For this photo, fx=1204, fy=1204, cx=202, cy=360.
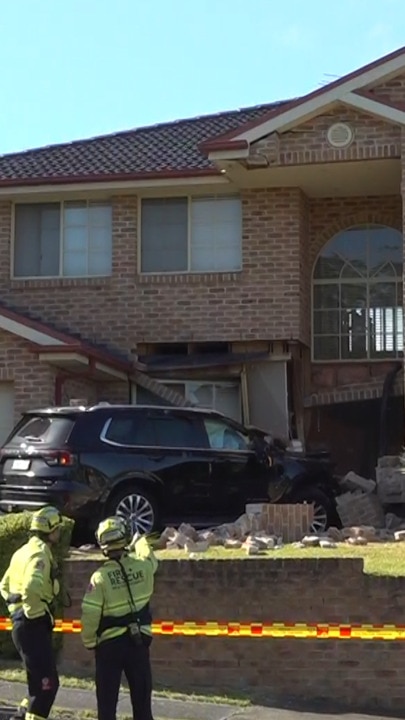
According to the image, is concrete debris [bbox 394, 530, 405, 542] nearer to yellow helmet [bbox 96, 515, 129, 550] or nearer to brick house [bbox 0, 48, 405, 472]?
yellow helmet [bbox 96, 515, 129, 550]

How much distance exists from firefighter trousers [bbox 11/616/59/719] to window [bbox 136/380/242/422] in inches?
426

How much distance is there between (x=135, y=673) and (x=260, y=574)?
2511 millimetres

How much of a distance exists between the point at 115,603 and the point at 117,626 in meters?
0.14

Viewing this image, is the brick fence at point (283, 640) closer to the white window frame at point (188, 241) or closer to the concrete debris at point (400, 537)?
the concrete debris at point (400, 537)

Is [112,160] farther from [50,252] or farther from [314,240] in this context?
[314,240]

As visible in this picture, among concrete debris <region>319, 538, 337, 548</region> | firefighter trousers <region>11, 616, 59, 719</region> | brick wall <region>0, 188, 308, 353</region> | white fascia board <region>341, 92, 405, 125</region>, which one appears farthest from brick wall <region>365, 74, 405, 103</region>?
firefighter trousers <region>11, 616, 59, 719</region>

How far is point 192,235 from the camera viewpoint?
62.2 ft

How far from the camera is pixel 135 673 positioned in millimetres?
7480

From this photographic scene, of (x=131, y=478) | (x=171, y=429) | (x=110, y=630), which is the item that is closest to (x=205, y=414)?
(x=171, y=429)

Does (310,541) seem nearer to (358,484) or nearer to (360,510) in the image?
(360,510)

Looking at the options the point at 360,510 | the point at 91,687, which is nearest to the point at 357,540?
the point at 91,687

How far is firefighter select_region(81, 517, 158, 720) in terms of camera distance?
7.45m

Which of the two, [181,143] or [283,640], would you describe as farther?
[181,143]

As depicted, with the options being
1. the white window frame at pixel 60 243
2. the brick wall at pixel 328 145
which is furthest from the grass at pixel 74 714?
the white window frame at pixel 60 243
